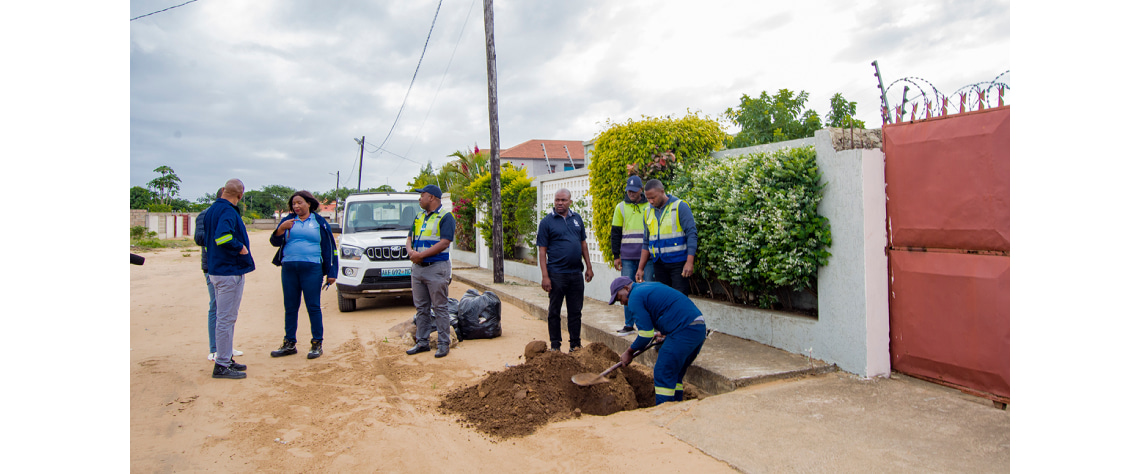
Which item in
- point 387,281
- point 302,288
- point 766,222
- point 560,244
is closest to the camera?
point 766,222

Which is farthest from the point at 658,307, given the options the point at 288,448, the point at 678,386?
the point at 288,448

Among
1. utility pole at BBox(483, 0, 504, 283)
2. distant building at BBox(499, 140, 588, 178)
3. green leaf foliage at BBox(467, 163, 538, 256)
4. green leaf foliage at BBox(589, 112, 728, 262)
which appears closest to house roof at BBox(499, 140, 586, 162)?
distant building at BBox(499, 140, 588, 178)

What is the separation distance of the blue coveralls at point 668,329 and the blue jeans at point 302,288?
3.54 m

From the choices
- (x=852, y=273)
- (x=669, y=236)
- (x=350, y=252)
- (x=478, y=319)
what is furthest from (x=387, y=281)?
(x=852, y=273)

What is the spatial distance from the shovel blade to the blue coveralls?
349mm

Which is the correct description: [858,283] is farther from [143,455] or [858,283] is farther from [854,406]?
[143,455]

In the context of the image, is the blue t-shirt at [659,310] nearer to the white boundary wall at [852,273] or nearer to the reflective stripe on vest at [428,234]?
the white boundary wall at [852,273]

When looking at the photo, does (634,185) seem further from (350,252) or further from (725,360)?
(350,252)

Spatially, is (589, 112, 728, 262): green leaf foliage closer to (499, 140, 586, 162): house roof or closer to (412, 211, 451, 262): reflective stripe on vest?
(412, 211, 451, 262): reflective stripe on vest

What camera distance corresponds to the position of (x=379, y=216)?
10016 mm

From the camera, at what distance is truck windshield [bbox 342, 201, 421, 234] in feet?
32.4

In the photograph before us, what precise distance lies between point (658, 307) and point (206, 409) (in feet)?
11.7

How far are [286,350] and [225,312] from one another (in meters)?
1.09

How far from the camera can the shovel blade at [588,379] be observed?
15.0 ft
